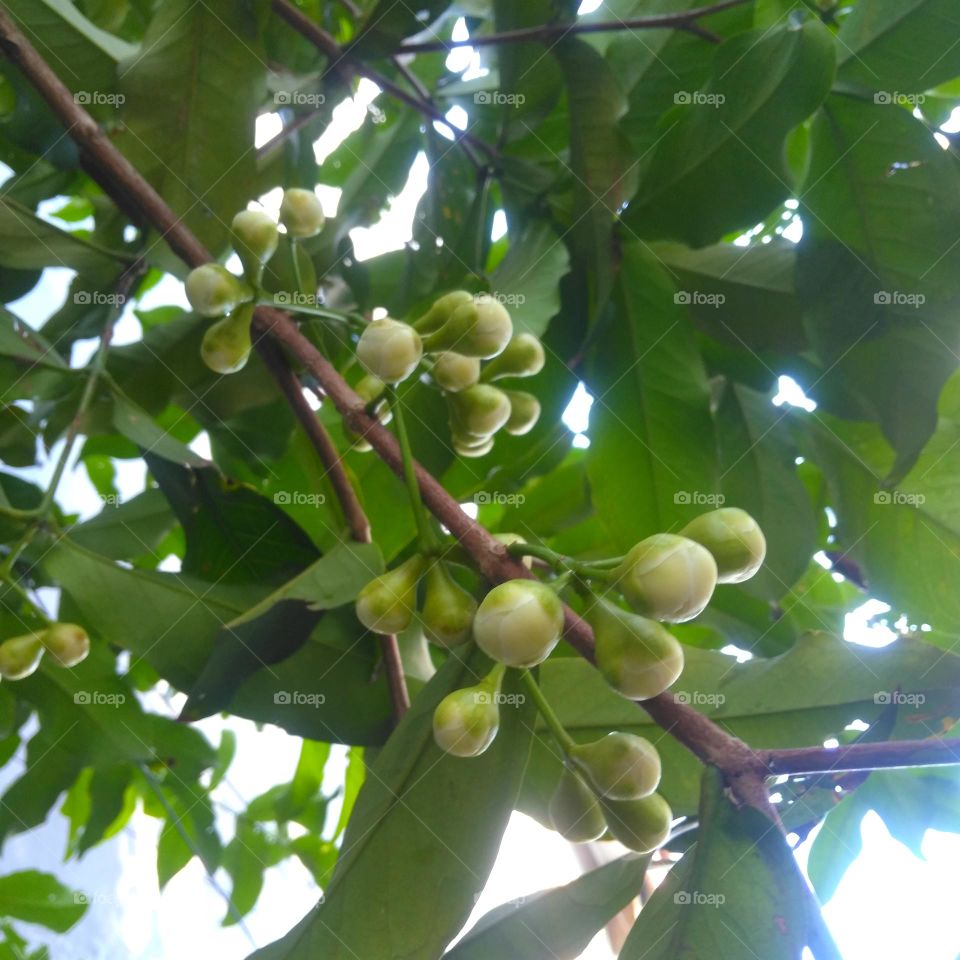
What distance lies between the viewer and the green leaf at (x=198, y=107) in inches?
22.6

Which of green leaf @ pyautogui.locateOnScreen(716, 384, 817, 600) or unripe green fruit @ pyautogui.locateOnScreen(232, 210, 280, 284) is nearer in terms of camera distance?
unripe green fruit @ pyautogui.locateOnScreen(232, 210, 280, 284)

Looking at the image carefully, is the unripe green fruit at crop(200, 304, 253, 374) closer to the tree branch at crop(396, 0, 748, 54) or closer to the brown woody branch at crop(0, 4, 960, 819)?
the brown woody branch at crop(0, 4, 960, 819)

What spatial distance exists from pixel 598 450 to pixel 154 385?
1.12ft

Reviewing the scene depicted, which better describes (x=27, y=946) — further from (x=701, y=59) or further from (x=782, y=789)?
(x=701, y=59)

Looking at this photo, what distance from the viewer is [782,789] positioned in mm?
523

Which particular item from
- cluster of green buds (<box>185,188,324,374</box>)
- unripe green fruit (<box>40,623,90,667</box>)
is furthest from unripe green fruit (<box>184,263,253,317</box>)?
unripe green fruit (<box>40,623,90,667</box>)

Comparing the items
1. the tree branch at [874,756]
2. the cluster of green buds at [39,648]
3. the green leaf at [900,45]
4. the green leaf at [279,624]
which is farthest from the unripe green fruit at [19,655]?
the green leaf at [900,45]

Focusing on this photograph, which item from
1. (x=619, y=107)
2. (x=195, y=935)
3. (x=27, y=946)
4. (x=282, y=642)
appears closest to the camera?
(x=282, y=642)

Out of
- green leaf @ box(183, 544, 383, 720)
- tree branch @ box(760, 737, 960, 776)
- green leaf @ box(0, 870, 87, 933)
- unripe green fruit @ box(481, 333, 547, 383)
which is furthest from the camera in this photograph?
green leaf @ box(0, 870, 87, 933)

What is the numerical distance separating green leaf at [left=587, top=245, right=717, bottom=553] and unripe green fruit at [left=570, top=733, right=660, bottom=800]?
0.24 m

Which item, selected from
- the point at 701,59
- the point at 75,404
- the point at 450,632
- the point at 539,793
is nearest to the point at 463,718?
the point at 450,632

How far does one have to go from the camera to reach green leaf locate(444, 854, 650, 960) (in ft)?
1.42

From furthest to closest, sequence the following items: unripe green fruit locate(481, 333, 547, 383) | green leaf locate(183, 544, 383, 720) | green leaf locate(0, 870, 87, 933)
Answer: green leaf locate(0, 870, 87, 933)
unripe green fruit locate(481, 333, 547, 383)
green leaf locate(183, 544, 383, 720)

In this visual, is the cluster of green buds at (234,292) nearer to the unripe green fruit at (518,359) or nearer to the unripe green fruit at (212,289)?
the unripe green fruit at (212,289)
